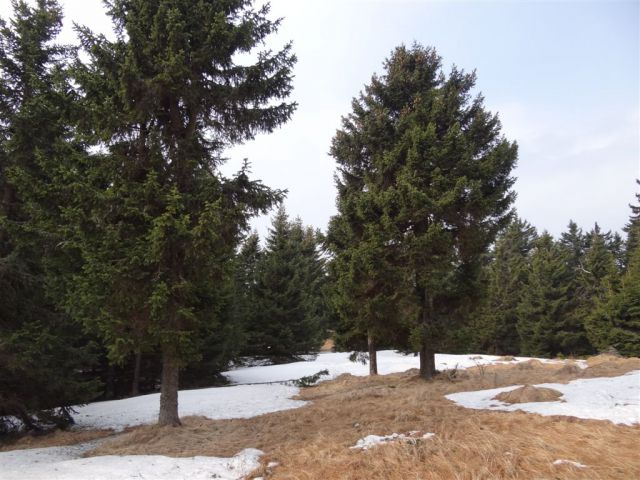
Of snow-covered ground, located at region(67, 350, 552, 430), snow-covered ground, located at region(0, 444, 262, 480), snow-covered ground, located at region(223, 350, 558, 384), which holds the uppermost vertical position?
snow-covered ground, located at region(0, 444, 262, 480)

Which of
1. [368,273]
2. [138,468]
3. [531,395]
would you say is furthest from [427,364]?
[138,468]

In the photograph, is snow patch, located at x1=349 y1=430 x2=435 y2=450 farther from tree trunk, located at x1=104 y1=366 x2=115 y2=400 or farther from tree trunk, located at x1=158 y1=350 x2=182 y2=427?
tree trunk, located at x1=104 y1=366 x2=115 y2=400

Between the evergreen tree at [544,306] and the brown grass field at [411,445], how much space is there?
27.1 metres

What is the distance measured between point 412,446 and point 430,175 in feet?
24.8

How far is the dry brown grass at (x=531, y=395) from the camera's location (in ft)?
23.7

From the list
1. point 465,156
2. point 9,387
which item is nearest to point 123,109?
point 9,387

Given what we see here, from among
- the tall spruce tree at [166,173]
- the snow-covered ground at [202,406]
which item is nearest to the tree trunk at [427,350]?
the snow-covered ground at [202,406]

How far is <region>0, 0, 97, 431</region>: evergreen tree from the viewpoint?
7977mm

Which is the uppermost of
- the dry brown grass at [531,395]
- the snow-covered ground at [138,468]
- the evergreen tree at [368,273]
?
the evergreen tree at [368,273]

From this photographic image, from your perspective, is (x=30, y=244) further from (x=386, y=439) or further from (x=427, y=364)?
(x=427, y=364)

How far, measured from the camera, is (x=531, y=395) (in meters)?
7.36

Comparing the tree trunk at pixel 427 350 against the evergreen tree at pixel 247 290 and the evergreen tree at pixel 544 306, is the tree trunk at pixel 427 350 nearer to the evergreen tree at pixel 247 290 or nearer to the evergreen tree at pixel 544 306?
the evergreen tree at pixel 247 290

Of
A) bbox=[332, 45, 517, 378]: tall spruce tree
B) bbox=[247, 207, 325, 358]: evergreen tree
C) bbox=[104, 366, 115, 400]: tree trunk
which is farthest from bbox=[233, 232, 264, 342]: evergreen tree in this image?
bbox=[332, 45, 517, 378]: tall spruce tree

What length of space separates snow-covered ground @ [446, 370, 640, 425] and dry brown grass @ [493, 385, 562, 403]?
142mm
